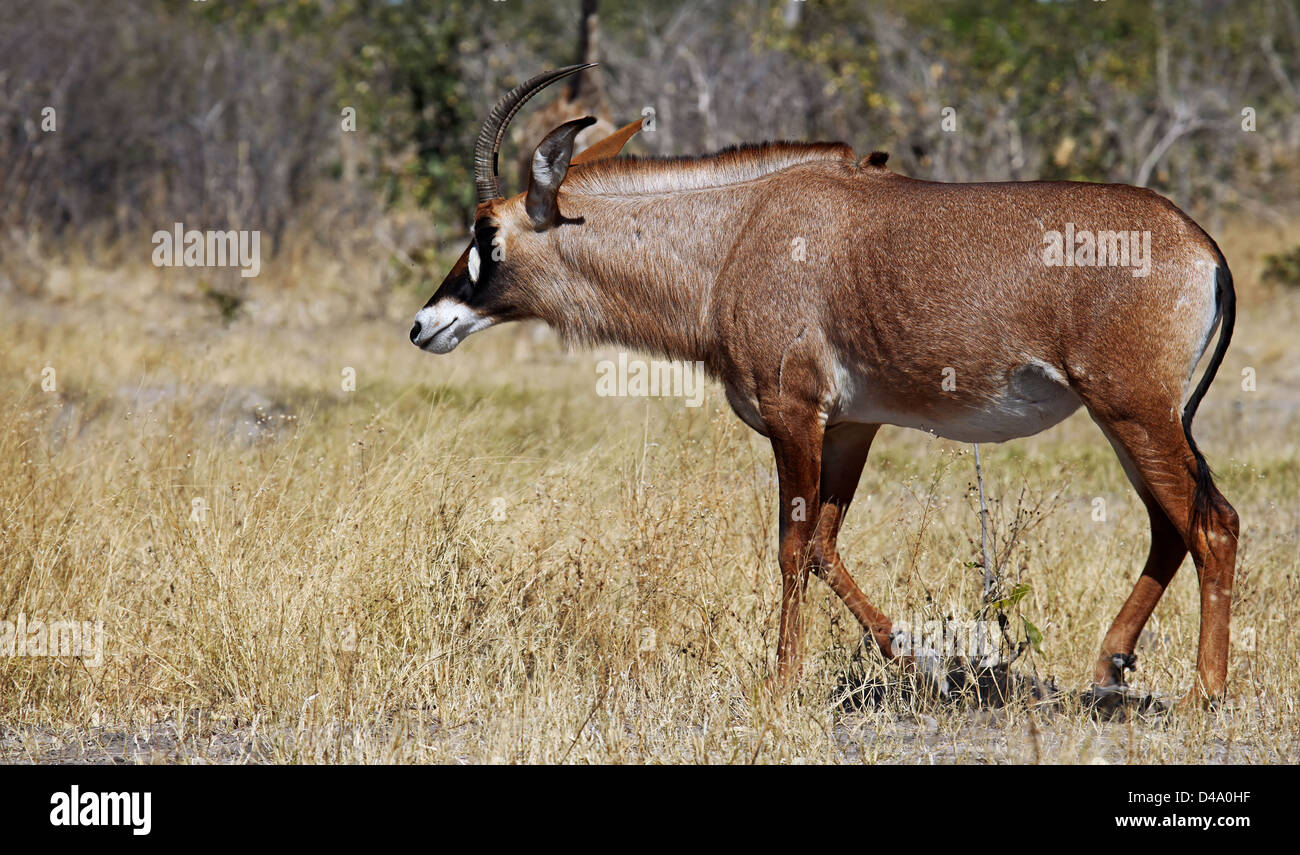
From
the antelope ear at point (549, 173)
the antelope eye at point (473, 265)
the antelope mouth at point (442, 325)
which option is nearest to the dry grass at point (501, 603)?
the antelope mouth at point (442, 325)

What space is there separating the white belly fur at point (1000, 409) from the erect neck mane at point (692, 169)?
3.55 feet

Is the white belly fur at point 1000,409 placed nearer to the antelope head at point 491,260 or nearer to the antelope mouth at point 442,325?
the antelope head at point 491,260

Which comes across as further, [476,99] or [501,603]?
[476,99]

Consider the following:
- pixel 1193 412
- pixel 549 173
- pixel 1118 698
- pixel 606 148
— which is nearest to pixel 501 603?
pixel 549 173

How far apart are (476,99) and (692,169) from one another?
38.7 ft

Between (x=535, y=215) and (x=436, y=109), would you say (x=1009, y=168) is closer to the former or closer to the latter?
(x=436, y=109)

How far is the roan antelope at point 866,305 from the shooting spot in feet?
16.8

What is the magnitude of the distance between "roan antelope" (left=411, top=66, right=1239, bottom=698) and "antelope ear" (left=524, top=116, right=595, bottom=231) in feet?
0.03

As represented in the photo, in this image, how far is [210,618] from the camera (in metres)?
5.80

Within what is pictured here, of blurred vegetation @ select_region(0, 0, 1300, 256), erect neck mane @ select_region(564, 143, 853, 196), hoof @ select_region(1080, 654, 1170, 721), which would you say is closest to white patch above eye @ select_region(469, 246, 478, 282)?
erect neck mane @ select_region(564, 143, 853, 196)

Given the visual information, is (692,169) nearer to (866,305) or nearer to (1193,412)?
(866,305)

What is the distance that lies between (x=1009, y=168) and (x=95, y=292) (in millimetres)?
11264

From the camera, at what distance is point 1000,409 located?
5375 mm

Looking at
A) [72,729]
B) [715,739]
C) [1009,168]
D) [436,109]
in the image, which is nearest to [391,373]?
[436,109]
